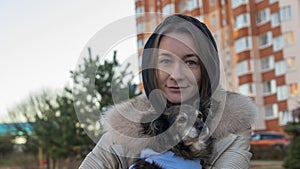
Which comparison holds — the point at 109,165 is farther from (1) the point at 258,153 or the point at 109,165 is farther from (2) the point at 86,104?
(1) the point at 258,153

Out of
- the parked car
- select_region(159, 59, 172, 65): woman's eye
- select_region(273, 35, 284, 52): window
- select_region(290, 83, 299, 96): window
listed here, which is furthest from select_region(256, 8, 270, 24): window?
select_region(159, 59, 172, 65): woman's eye

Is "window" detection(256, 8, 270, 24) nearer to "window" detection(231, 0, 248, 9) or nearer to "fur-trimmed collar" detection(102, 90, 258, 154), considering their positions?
"window" detection(231, 0, 248, 9)

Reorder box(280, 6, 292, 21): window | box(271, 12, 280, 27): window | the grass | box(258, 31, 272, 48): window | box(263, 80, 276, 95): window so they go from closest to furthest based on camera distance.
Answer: the grass
box(280, 6, 292, 21): window
box(271, 12, 280, 27): window
box(263, 80, 276, 95): window
box(258, 31, 272, 48): window

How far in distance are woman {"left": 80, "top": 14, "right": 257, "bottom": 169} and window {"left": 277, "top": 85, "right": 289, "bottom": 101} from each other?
41002mm

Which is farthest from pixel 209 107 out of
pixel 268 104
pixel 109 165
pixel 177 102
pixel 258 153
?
pixel 268 104

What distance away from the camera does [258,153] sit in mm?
27641

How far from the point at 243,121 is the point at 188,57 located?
0.35 meters

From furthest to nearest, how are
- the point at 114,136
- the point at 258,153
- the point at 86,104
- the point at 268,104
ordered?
the point at 268,104 → the point at 258,153 → the point at 86,104 → the point at 114,136

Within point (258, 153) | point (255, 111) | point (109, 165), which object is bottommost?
point (258, 153)

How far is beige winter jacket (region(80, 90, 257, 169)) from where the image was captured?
2.24 meters

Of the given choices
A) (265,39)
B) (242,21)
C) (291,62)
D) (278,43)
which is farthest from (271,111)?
(242,21)

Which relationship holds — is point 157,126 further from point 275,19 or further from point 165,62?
point 275,19

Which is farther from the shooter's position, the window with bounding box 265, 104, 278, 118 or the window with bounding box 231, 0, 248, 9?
the window with bounding box 231, 0, 248, 9

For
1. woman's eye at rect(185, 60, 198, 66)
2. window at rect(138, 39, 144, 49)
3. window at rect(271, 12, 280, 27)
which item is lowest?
woman's eye at rect(185, 60, 198, 66)
